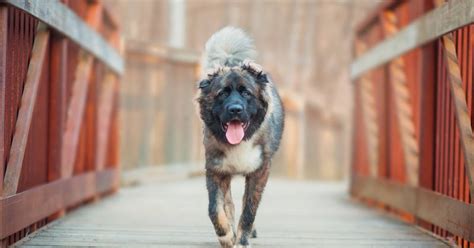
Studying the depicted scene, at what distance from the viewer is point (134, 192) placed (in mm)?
10648

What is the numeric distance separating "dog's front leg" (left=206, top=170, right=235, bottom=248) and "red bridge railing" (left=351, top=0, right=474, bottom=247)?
1.57 meters

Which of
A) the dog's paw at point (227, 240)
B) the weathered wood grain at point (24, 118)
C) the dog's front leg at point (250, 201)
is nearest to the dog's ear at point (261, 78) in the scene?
the dog's front leg at point (250, 201)

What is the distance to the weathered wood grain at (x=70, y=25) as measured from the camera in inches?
210

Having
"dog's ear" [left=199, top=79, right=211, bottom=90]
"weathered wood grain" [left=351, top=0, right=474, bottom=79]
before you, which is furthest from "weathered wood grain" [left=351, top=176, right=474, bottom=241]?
"dog's ear" [left=199, top=79, right=211, bottom=90]

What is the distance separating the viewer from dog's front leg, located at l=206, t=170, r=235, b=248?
532 centimetres

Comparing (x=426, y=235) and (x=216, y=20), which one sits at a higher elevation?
(x=216, y=20)

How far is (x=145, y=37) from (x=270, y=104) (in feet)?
41.4

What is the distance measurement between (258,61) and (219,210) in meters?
13.9

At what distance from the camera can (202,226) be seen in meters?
6.64

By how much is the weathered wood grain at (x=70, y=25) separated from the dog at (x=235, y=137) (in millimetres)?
1243

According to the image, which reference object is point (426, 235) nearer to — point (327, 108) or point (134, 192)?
point (134, 192)

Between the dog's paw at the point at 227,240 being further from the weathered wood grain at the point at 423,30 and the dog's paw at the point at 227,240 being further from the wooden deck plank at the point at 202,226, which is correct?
the weathered wood grain at the point at 423,30

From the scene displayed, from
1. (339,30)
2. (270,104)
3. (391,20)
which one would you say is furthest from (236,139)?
(339,30)

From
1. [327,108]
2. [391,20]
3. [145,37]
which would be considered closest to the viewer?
[391,20]
